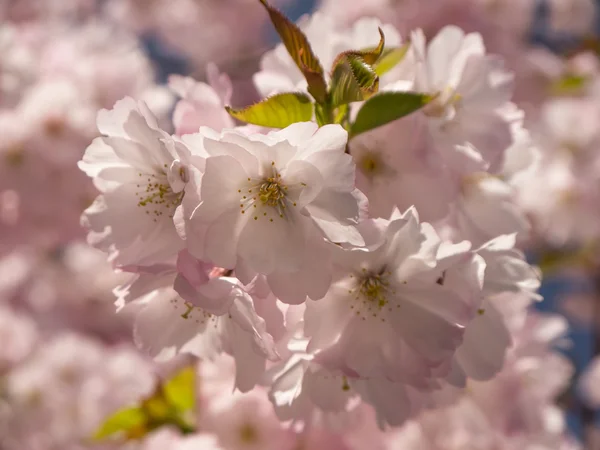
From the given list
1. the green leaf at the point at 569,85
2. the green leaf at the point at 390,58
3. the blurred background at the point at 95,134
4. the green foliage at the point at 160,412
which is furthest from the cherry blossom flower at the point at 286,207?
the green leaf at the point at 569,85

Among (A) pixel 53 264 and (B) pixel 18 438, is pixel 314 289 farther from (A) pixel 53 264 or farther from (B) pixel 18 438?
(A) pixel 53 264

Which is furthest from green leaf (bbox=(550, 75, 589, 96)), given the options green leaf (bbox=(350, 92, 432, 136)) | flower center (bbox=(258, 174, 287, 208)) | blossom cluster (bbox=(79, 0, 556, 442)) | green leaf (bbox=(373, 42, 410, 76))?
flower center (bbox=(258, 174, 287, 208))

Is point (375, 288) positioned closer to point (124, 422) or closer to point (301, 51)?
point (301, 51)

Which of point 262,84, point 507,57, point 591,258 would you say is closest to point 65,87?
point 262,84

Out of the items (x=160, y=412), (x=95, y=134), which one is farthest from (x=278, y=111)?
(x=95, y=134)

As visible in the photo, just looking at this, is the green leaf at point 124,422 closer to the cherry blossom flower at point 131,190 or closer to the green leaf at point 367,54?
the cherry blossom flower at point 131,190

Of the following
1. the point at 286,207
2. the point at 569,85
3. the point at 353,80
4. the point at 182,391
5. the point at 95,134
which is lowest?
the point at 569,85

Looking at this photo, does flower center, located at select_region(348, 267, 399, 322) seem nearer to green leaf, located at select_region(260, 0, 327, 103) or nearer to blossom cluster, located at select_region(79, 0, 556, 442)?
blossom cluster, located at select_region(79, 0, 556, 442)
